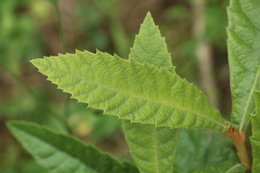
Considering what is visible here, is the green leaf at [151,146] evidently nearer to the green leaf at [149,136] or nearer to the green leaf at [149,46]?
the green leaf at [149,136]

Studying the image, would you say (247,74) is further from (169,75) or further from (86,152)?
(86,152)

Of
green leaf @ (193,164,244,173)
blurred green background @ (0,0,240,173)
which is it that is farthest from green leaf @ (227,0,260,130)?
blurred green background @ (0,0,240,173)

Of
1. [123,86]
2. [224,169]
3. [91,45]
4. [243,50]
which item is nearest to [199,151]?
[224,169]

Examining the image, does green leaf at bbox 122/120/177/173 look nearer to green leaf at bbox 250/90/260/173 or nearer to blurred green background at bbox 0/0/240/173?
green leaf at bbox 250/90/260/173

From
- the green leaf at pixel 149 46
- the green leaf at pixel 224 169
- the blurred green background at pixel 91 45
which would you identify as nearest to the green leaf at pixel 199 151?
the green leaf at pixel 224 169

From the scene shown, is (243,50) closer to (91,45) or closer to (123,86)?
(123,86)

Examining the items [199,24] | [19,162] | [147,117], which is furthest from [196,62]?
Answer: [147,117]

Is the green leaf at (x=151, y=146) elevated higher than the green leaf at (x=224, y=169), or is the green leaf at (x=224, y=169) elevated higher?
the green leaf at (x=151, y=146)
